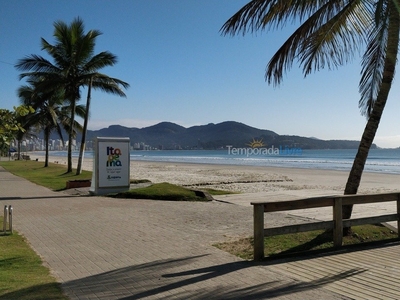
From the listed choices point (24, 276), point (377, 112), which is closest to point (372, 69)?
point (377, 112)

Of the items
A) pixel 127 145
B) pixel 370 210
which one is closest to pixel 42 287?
pixel 370 210

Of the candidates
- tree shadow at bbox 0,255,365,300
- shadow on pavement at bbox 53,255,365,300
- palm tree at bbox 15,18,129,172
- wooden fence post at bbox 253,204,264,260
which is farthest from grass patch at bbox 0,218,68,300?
palm tree at bbox 15,18,129,172

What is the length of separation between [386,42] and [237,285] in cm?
525

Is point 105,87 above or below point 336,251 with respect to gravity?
above

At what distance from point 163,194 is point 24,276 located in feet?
31.6

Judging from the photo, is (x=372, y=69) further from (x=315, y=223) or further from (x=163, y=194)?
(x=163, y=194)

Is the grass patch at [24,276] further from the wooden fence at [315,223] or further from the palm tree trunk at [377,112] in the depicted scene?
the palm tree trunk at [377,112]

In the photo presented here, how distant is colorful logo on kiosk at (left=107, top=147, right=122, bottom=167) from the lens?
16.7 metres

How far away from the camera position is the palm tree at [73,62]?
24.9m

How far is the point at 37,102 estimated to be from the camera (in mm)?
26812

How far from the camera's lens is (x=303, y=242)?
734 centimetres

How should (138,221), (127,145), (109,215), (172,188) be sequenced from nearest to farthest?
(138,221)
(109,215)
(172,188)
(127,145)

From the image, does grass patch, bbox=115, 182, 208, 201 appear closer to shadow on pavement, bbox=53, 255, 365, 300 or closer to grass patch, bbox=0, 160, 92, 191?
grass patch, bbox=0, 160, 92, 191

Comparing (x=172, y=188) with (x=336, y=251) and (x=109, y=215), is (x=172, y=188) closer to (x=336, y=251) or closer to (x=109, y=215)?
(x=109, y=215)
